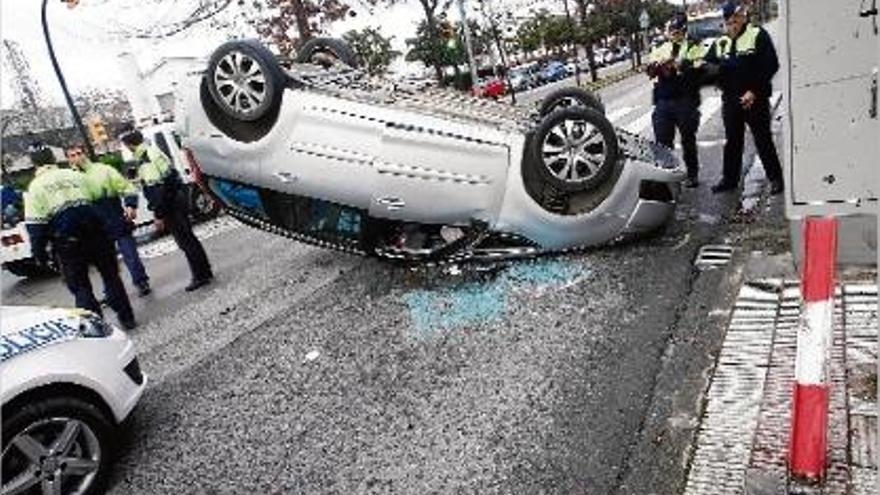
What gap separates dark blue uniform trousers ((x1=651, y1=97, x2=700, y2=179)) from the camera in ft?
24.6

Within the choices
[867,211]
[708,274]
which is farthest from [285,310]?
[867,211]

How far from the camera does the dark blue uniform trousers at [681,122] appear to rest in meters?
7.50

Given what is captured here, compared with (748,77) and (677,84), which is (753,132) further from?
(677,84)

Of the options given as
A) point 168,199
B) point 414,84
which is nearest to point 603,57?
point 414,84

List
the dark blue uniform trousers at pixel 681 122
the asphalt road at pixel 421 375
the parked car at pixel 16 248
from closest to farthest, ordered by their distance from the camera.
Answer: the asphalt road at pixel 421 375
the dark blue uniform trousers at pixel 681 122
the parked car at pixel 16 248

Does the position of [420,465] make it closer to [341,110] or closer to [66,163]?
[341,110]

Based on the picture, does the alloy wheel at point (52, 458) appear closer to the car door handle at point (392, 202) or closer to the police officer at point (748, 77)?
the car door handle at point (392, 202)

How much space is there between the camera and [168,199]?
306 inches

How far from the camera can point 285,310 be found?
6484 mm

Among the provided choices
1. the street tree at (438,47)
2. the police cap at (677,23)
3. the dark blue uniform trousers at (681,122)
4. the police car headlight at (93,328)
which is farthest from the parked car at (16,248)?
the street tree at (438,47)

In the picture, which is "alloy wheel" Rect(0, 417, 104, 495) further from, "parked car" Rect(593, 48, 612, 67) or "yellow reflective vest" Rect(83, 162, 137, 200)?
"parked car" Rect(593, 48, 612, 67)

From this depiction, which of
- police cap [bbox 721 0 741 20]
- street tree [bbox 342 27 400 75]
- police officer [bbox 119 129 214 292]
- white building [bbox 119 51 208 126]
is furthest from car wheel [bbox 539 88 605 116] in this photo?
street tree [bbox 342 27 400 75]

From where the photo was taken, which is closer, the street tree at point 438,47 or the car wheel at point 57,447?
the car wheel at point 57,447

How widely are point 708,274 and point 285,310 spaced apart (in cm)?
333
